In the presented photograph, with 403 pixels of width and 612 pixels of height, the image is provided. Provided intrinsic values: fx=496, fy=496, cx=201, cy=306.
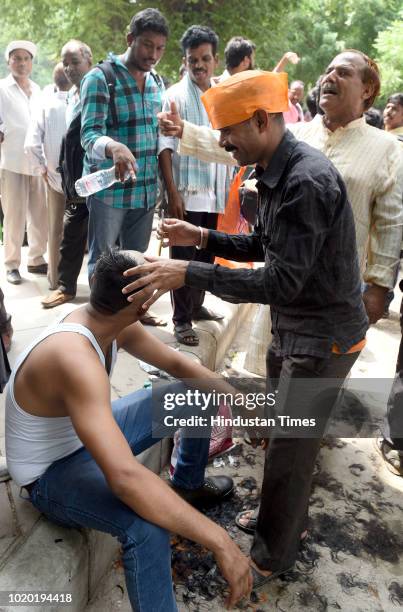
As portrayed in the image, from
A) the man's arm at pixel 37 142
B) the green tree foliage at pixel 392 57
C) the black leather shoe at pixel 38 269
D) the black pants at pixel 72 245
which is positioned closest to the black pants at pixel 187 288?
the black pants at pixel 72 245

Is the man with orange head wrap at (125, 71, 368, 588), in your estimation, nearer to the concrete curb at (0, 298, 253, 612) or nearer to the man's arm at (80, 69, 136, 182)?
the concrete curb at (0, 298, 253, 612)

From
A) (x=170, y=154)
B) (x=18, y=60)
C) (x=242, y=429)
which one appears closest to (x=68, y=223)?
(x=170, y=154)

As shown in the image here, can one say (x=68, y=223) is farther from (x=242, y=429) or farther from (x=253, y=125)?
(x=253, y=125)

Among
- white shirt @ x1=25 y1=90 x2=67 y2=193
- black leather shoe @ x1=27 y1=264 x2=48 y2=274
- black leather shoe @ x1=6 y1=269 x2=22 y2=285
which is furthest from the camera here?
black leather shoe @ x1=27 y1=264 x2=48 y2=274

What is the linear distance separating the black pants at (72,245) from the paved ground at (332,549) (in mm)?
804

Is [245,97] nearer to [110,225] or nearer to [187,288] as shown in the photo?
[110,225]

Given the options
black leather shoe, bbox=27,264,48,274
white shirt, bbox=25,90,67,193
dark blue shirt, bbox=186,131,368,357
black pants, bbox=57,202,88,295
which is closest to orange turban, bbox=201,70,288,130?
dark blue shirt, bbox=186,131,368,357

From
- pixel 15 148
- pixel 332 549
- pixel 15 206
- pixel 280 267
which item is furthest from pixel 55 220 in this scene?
pixel 332 549

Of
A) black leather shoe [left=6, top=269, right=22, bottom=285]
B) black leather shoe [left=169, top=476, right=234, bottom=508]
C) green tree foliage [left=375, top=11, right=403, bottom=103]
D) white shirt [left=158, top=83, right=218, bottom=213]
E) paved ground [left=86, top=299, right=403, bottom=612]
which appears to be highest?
green tree foliage [left=375, top=11, right=403, bottom=103]

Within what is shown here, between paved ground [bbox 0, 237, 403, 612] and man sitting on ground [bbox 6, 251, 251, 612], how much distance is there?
1.61ft

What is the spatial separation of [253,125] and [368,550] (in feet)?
6.57

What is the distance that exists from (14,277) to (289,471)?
3.44m

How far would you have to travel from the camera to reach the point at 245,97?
1.75 metres

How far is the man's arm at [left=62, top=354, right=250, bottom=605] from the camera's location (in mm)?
1497
